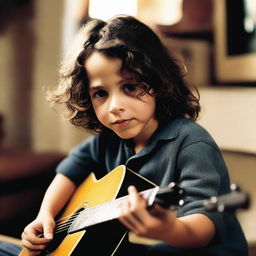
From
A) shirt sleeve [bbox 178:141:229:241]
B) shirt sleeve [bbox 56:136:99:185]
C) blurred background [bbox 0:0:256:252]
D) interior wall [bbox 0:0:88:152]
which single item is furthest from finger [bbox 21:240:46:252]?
interior wall [bbox 0:0:88:152]

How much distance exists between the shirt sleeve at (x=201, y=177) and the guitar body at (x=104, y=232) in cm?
6

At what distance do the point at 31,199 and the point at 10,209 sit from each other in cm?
7

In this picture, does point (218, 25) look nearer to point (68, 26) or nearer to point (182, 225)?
point (68, 26)

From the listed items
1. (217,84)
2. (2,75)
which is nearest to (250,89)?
(217,84)

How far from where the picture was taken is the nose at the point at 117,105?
78 cm

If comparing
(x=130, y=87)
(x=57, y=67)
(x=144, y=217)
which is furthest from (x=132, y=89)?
(x=57, y=67)

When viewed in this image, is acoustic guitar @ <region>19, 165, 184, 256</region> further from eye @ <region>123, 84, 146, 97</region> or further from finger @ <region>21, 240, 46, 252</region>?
eye @ <region>123, 84, 146, 97</region>

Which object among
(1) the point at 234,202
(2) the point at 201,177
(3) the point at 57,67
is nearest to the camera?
(1) the point at 234,202

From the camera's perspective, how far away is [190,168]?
74 cm

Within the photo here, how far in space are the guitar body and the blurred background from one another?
33 centimetres

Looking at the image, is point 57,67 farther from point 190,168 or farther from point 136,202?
point 136,202

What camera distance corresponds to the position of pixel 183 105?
90 centimetres

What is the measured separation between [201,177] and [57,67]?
1163mm

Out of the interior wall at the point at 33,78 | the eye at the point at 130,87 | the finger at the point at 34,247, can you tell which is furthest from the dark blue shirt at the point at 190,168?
the interior wall at the point at 33,78
